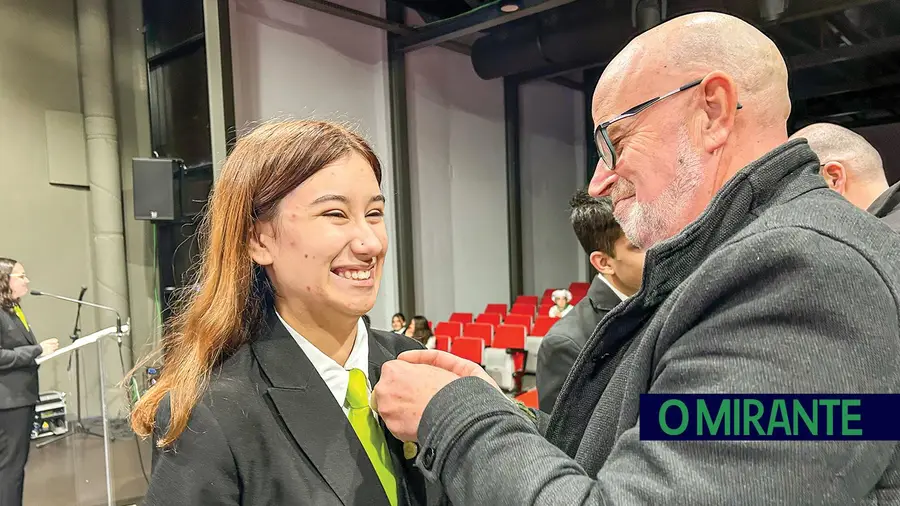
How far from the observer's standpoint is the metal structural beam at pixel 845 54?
6191 millimetres

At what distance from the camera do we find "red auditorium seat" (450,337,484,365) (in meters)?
5.47

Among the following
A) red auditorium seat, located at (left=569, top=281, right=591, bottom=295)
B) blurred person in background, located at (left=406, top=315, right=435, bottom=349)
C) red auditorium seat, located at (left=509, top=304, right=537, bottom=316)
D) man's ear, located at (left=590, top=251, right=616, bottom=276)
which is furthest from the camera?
red auditorium seat, located at (left=569, top=281, right=591, bottom=295)

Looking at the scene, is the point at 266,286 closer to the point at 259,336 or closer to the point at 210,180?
the point at 259,336

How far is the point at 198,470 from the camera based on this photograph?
0.88 meters

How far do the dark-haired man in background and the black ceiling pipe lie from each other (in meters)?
4.65

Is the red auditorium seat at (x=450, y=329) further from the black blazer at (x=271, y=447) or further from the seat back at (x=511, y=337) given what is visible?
the black blazer at (x=271, y=447)

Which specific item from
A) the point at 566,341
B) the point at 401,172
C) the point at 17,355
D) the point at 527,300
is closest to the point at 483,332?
the point at 527,300

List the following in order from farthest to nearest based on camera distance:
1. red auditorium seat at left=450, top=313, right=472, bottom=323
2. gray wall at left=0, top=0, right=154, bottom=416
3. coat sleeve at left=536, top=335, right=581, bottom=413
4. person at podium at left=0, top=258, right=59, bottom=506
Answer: red auditorium seat at left=450, top=313, right=472, bottom=323
gray wall at left=0, top=0, right=154, bottom=416
person at podium at left=0, top=258, right=59, bottom=506
coat sleeve at left=536, top=335, right=581, bottom=413

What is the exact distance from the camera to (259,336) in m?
1.08

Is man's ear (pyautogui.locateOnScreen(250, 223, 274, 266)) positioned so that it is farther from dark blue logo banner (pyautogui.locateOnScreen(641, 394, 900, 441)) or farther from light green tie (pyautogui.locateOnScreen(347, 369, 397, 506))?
dark blue logo banner (pyautogui.locateOnScreen(641, 394, 900, 441))

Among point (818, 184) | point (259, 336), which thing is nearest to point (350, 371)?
point (259, 336)

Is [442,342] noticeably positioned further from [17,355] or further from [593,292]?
[593,292]

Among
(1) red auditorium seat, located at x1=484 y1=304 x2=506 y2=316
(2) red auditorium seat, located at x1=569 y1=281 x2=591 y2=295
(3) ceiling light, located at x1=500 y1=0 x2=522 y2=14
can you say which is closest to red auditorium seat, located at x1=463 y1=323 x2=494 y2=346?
(1) red auditorium seat, located at x1=484 y1=304 x2=506 y2=316

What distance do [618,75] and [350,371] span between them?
72cm
